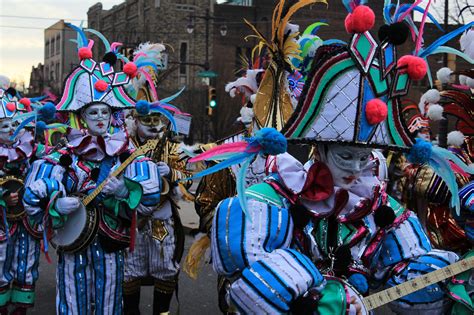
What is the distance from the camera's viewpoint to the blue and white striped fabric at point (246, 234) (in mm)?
2459

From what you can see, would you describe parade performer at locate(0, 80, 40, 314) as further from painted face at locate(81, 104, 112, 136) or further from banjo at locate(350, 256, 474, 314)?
banjo at locate(350, 256, 474, 314)

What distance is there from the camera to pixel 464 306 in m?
3.05

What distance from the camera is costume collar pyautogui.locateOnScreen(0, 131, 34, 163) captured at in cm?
638

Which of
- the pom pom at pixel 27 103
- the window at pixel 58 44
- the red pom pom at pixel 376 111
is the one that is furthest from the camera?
the window at pixel 58 44

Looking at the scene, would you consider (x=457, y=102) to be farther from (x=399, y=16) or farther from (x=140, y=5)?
(x=140, y=5)

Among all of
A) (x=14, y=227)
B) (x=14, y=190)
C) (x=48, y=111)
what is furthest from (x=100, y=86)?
(x=14, y=227)

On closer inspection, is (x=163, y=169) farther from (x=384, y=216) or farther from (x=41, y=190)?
(x=384, y=216)

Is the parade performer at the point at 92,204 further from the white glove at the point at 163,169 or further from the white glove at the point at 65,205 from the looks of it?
the white glove at the point at 163,169

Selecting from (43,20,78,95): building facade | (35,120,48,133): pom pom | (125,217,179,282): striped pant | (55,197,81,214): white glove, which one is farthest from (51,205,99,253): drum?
(43,20,78,95): building facade

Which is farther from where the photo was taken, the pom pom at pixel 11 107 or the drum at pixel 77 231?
the pom pom at pixel 11 107

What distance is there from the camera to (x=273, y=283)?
2322mm

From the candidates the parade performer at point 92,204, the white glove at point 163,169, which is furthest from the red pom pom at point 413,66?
the white glove at point 163,169

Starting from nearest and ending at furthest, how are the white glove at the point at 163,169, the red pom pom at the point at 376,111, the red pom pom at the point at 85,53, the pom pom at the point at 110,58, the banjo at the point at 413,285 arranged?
the red pom pom at the point at 376,111
the banjo at the point at 413,285
the red pom pom at the point at 85,53
the pom pom at the point at 110,58
the white glove at the point at 163,169

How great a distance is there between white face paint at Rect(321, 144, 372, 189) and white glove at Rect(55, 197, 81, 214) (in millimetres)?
2179
